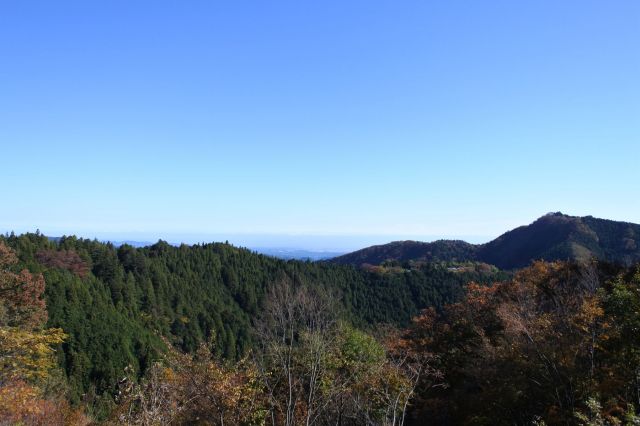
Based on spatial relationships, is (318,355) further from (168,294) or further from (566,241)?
(566,241)

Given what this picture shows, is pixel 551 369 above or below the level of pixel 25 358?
below

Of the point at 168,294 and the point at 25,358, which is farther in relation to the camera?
the point at 168,294

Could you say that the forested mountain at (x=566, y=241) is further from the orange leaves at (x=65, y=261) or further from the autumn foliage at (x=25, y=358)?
the autumn foliage at (x=25, y=358)

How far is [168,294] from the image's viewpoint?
97688 mm

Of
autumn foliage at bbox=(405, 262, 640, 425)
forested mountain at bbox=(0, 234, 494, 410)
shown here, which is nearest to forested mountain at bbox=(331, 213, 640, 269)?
forested mountain at bbox=(0, 234, 494, 410)

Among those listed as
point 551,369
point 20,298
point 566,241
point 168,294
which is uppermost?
point 566,241

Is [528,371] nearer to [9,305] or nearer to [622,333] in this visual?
[622,333]

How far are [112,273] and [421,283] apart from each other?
7772 cm

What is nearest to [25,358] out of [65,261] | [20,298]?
[20,298]

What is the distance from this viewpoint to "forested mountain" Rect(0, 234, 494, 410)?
60.9 meters

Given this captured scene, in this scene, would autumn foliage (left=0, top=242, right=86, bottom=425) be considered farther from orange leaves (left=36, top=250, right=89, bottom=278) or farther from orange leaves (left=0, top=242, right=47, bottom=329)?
orange leaves (left=36, top=250, right=89, bottom=278)

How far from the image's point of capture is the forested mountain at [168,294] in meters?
60.9

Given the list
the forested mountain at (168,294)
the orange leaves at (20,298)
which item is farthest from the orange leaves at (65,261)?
the orange leaves at (20,298)

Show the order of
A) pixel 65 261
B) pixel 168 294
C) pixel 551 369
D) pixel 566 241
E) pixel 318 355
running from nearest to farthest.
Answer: pixel 318 355
pixel 551 369
pixel 65 261
pixel 168 294
pixel 566 241
